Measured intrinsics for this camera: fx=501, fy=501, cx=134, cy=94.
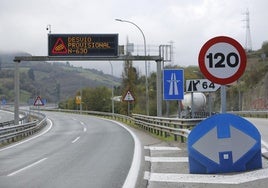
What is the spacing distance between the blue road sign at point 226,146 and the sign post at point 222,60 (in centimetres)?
82

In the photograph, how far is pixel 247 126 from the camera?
1012 centimetres

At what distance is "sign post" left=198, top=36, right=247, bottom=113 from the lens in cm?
995

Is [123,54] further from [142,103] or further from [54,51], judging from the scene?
[142,103]

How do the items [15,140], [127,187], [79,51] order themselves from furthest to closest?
[79,51], [15,140], [127,187]

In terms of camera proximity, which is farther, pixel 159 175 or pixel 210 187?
pixel 159 175

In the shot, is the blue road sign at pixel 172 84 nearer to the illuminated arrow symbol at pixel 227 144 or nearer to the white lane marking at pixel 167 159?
the white lane marking at pixel 167 159

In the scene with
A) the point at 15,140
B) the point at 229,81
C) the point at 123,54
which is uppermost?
the point at 123,54

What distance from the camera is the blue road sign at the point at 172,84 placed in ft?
72.7

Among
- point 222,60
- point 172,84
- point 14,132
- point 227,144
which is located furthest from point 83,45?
point 227,144

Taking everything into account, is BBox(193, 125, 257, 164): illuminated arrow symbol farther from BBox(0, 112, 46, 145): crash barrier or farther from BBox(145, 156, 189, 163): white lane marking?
BBox(0, 112, 46, 145): crash barrier

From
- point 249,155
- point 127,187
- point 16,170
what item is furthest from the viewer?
point 16,170

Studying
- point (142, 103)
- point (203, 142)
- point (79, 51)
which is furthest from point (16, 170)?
point (142, 103)

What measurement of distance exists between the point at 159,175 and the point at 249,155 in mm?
1989

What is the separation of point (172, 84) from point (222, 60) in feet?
40.4
